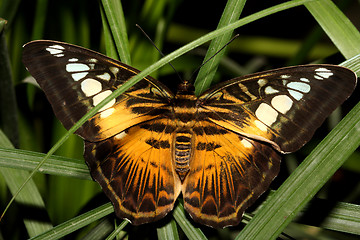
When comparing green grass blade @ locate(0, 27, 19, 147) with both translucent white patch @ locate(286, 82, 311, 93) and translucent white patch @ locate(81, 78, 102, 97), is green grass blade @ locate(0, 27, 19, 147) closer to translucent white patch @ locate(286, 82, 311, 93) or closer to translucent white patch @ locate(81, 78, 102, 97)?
translucent white patch @ locate(81, 78, 102, 97)

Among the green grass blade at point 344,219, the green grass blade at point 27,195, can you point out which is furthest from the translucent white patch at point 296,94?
the green grass blade at point 27,195

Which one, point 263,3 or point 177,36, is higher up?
point 263,3

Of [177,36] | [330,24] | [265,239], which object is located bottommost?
[265,239]

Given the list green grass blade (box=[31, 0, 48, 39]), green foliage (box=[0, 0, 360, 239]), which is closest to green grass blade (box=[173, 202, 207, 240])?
green foliage (box=[0, 0, 360, 239])

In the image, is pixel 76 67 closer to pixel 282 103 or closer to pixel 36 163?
pixel 36 163

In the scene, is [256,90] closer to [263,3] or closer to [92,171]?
[92,171]

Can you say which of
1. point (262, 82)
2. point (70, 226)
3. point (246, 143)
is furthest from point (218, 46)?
point (70, 226)

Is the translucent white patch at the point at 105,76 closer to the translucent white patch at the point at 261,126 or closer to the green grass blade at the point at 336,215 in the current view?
the translucent white patch at the point at 261,126

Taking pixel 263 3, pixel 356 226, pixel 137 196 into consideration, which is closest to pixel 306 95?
pixel 356 226
